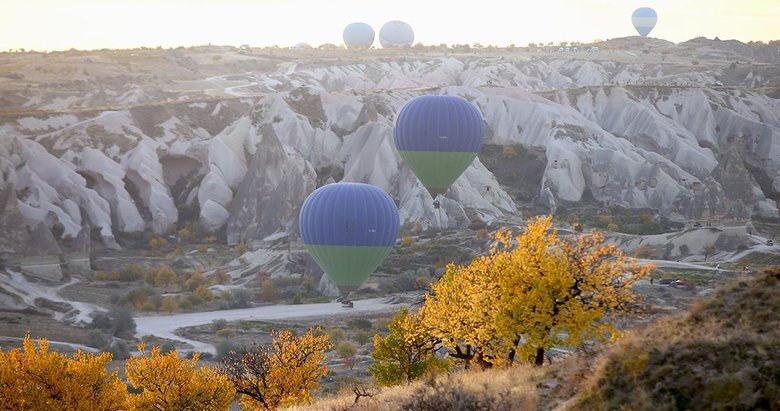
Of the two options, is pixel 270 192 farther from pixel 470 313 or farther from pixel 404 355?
pixel 470 313

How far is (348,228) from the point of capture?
41.0 metres

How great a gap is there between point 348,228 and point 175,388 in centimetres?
1712

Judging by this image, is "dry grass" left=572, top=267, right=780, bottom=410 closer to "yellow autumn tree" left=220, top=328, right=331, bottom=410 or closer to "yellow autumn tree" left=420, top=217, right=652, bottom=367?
"yellow autumn tree" left=420, top=217, right=652, bottom=367

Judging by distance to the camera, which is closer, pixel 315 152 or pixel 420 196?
pixel 420 196

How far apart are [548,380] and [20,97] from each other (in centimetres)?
7921

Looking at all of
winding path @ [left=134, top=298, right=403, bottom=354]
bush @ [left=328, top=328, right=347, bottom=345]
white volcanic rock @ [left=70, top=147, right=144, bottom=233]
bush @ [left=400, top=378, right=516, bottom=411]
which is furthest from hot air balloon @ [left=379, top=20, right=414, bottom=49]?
bush @ [left=400, top=378, right=516, bottom=411]

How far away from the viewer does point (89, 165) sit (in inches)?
2379

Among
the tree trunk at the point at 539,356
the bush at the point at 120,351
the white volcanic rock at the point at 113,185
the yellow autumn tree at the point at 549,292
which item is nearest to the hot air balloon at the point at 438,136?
the white volcanic rock at the point at 113,185

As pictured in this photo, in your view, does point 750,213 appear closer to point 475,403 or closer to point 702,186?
point 702,186

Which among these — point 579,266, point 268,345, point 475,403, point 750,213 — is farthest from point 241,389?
point 750,213

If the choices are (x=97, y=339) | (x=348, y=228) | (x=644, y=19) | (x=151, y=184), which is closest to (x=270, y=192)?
(x=151, y=184)

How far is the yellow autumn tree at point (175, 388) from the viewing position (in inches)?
947

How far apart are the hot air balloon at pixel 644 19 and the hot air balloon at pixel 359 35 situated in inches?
1225

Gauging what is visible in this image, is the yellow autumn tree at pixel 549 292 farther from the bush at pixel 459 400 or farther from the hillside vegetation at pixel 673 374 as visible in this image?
the bush at pixel 459 400
